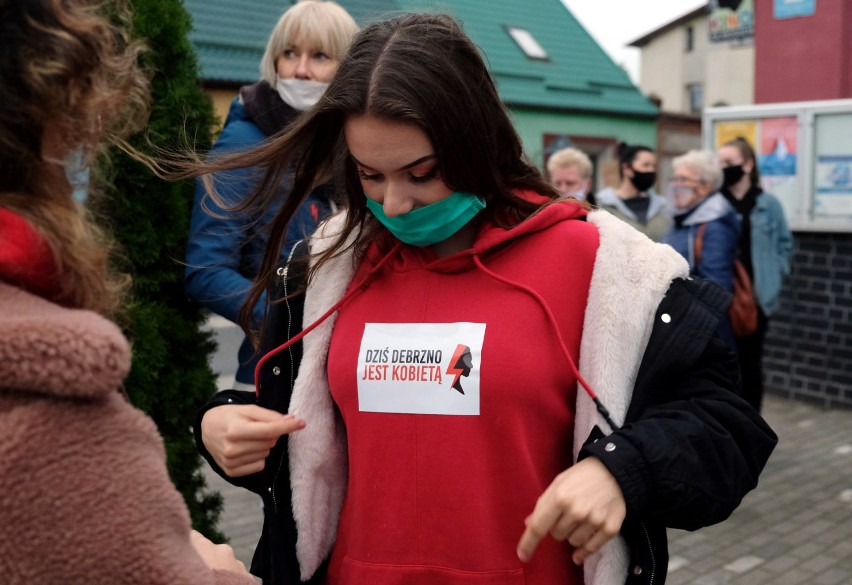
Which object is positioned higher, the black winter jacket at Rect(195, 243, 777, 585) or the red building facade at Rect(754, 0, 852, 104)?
the red building facade at Rect(754, 0, 852, 104)

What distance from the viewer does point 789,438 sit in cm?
711

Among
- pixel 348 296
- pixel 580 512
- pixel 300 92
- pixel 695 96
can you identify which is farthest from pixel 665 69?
pixel 580 512

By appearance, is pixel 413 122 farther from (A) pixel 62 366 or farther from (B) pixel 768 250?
(B) pixel 768 250

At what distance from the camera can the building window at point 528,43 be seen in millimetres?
21656

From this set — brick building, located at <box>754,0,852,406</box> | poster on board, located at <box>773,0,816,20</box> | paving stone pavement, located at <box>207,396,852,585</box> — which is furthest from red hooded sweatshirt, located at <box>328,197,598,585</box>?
poster on board, located at <box>773,0,816,20</box>

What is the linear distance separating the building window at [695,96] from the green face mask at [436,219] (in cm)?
4614

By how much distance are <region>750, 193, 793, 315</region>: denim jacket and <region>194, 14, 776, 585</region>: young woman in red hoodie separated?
4.72 m

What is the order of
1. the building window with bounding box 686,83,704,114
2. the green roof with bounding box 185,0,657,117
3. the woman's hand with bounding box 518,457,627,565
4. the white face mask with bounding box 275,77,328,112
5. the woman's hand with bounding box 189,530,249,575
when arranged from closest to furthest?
the woman's hand with bounding box 189,530,249,575 < the woman's hand with bounding box 518,457,627,565 < the white face mask with bounding box 275,77,328,112 < the green roof with bounding box 185,0,657,117 < the building window with bounding box 686,83,704,114

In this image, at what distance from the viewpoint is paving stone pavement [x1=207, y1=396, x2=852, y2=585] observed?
4.60m

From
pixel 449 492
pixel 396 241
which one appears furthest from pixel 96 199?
pixel 449 492

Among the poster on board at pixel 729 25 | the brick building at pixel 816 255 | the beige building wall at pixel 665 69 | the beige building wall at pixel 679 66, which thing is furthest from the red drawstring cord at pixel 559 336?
the beige building wall at pixel 665 69

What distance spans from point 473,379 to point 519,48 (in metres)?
20.7

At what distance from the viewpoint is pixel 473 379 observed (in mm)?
1736

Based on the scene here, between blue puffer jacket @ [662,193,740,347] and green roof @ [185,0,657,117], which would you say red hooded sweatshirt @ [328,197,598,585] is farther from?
green roof @ [185,0,657,117]
